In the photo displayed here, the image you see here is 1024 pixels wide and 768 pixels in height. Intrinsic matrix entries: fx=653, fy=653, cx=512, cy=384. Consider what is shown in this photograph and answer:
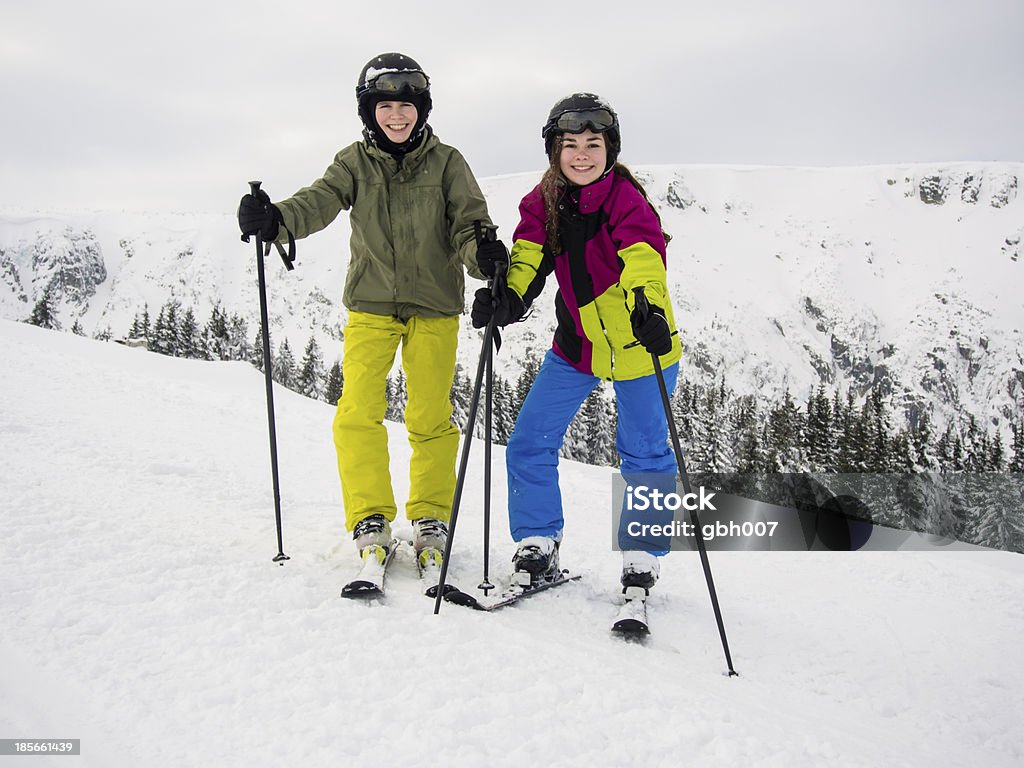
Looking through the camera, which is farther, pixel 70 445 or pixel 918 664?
pixel 70 445

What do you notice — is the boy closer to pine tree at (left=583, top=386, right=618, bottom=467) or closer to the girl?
the girl

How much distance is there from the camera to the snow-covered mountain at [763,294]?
151 meters

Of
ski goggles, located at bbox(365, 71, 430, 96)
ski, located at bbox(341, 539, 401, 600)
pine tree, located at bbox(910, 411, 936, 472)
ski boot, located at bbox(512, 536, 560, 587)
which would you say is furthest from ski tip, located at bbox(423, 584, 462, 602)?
pine tree, located at bbox(910, 411, 936, 472)

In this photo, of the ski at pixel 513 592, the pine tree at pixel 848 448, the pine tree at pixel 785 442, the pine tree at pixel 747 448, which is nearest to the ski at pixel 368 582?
the ski at pixel 513 592

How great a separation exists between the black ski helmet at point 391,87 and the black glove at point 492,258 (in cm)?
86

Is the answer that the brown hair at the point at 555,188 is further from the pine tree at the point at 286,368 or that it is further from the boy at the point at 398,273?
the pine tree at the point at 286,368

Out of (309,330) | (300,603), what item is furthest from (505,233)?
(300,603)

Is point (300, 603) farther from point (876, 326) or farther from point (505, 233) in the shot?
point (876, 326)

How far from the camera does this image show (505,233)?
150 m

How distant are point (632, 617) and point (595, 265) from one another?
1.87 metres

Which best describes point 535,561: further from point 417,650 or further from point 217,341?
point 217,341

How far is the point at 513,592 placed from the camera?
351cm

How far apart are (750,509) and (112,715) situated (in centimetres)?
593

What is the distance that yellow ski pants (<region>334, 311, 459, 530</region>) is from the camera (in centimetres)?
364
